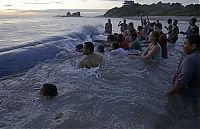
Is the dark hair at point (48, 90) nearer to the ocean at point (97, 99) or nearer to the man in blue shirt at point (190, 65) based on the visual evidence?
the ocean at point (97, 99)

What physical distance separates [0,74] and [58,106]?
4.77 metres

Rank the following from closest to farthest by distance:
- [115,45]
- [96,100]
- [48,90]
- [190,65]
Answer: [190,65], [96,100], [48,90], [115,45]

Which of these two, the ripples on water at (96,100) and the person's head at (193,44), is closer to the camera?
the person's head at (193,44)

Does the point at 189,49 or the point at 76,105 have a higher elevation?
the point at 189,49

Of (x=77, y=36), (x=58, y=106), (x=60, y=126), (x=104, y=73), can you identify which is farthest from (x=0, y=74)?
(x=77, y=36)

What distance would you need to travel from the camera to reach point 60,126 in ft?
16.4

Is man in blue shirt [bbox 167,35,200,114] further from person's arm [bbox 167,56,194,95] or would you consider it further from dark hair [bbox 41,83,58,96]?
dark hair [bbox 41,83,58,96]

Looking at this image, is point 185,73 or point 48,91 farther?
point 48,91

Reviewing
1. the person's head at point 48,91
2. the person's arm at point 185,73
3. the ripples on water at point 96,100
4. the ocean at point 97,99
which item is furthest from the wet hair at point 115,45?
the person's arm at point 185,73

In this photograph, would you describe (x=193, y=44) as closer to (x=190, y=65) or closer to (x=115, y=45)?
(x=190, y=65)

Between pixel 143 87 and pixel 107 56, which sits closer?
pixel 143 87

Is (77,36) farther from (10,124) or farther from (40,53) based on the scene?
(10,124)

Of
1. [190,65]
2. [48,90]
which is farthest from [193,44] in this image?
[48,90]

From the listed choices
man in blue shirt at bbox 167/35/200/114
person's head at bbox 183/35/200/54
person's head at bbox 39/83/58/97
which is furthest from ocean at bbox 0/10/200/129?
person's head at bbox 183/35/200/54
